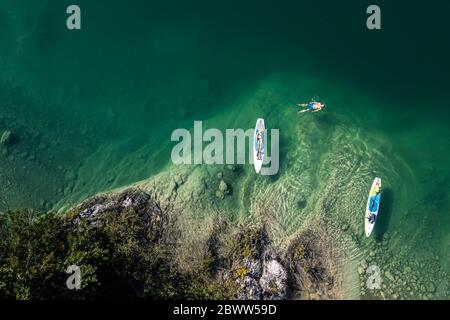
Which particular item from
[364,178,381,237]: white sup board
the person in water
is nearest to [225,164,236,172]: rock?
the person in water

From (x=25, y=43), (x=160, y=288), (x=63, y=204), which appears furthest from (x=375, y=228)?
(x=25, y=43)

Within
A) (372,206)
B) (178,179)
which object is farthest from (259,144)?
(372,206)

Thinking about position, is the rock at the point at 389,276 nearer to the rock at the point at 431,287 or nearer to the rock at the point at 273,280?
the rock at the point at 431,287

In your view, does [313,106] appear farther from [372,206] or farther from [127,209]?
[127,209]

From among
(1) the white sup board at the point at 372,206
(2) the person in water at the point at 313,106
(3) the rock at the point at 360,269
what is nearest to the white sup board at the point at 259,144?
(2) the person in water at the point at 313,106

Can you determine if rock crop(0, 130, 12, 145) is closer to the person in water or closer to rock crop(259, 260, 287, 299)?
rock crop(259, 260, 287, 299)
